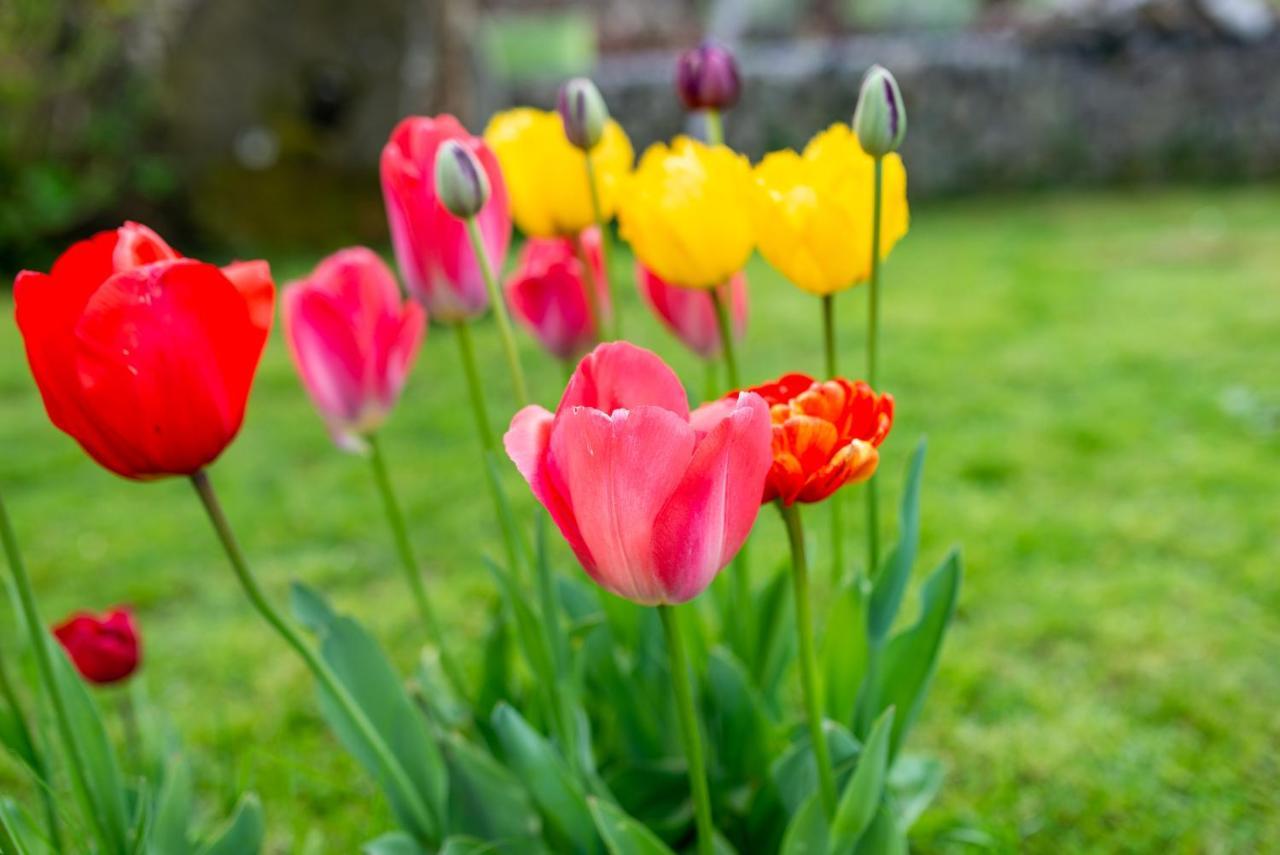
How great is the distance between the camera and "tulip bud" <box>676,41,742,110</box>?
1.03 metres

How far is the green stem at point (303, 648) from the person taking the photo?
772mm

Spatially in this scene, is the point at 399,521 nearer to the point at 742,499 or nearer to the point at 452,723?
the point at 452,723

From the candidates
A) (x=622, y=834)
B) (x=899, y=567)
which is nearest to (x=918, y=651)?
(x=899, y=567)

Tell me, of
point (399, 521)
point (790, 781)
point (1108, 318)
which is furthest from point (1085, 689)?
point (1108, 318)

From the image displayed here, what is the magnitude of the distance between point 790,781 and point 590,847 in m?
0.19

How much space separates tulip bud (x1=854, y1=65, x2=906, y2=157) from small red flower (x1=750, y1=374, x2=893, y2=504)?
169 millimetres

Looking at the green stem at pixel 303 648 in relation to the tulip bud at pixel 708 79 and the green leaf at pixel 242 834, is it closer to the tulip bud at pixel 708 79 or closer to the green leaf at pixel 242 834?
the green leaf at pixel 242 834

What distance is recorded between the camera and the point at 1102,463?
247 cm

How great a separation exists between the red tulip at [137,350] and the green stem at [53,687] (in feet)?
0.27

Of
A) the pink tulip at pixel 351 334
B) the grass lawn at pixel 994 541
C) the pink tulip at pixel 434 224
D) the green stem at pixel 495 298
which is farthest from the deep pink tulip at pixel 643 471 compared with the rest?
the grass lawn at pixel 994 541

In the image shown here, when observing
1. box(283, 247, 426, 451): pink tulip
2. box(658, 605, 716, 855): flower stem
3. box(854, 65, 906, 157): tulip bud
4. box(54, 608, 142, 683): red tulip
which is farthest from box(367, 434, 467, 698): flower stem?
box(854, 65, 906, 157): tulip bud

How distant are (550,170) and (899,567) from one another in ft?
1.56

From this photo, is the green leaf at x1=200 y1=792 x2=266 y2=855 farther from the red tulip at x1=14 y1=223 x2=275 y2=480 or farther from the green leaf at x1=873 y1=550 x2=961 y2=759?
the green leaf at x1=873 y1=550 x2=961 y2=759

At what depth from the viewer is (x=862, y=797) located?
851mm
